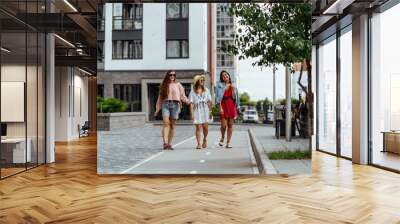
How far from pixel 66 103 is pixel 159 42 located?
7881 millimetres

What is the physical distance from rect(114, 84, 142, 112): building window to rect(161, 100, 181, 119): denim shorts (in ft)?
1.07

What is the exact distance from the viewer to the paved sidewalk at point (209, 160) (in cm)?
589

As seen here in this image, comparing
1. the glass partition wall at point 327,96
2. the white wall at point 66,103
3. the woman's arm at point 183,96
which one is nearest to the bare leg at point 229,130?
the woman's arm at point 183,96

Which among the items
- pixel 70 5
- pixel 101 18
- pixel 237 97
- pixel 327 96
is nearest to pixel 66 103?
pixel 70 5

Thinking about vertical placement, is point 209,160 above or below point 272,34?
below

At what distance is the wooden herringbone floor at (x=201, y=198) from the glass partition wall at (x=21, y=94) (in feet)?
1.42

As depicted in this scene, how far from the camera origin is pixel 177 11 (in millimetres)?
6043

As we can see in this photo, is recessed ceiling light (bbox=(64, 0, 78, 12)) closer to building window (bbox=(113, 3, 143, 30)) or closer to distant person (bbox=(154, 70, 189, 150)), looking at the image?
building window (bbox=(113, 3, 143, 30))

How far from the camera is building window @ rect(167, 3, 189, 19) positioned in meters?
6.02

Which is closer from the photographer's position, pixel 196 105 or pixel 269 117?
pixel 196 105

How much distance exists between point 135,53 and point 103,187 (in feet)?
6.17

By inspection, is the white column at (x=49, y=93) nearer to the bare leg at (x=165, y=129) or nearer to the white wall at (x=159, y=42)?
the white wall at (x=159, y=42)

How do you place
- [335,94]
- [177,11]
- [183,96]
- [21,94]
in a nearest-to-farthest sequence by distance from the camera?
[183,96]
[177,11]
[21,94]
[335,94]

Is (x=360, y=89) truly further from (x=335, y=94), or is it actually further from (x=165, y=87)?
(x=165, y=87)
